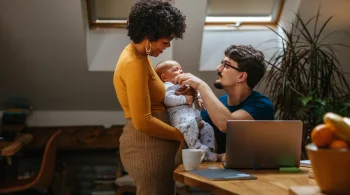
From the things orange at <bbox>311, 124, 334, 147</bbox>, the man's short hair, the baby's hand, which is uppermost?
the man's short hair

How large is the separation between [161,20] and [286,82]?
5.32ft

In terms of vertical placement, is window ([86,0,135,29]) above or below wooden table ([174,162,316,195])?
above

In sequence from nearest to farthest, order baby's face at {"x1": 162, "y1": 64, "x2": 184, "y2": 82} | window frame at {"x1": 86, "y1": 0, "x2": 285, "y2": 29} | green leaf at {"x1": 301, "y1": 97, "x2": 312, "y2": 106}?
baby's face at {"x1": 162, "y1": 64, "x2": 184, "y2": 82}, green leaf at {"x1": 301, "y1": 97, "x2": 312, "y2": 106}, window frame at {"x1": 86, "y1": 0, "x2": 285, "y2": 29}

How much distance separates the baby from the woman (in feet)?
0.20

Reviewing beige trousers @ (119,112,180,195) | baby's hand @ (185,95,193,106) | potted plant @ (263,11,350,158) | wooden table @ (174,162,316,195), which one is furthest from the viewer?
potted plant @ (263,11,350,158)

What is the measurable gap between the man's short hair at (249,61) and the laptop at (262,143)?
25.5 inches

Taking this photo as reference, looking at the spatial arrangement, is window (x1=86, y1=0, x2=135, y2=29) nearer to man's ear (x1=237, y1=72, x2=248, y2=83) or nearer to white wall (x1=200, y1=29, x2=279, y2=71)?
white wall (x1=200, y1=29, x2=279, y2=71)

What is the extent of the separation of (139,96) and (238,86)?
70cm

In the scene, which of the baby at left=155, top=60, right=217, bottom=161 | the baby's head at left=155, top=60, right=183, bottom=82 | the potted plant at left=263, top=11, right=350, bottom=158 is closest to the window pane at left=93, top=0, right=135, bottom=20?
the potted plant at left=263, top=11, right=350, bottom=158

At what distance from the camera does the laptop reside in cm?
212

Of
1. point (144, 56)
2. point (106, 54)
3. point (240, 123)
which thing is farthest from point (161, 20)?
point (106, 54)

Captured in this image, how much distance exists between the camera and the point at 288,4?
4141mm

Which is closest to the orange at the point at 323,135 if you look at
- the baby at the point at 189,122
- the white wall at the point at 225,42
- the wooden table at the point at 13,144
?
the baby at the point at 189,122

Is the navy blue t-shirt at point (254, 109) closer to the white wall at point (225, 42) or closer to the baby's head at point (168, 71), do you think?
the baby's head at point (168, 71)
